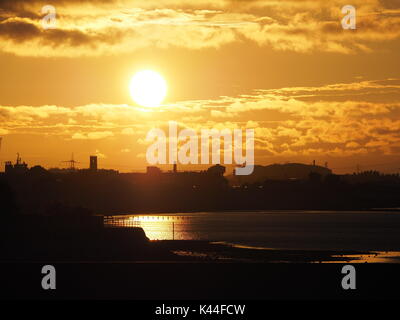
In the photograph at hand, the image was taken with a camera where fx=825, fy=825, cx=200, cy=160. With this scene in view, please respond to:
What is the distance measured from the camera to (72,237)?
77.9m

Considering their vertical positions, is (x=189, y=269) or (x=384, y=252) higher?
(x=384, y=252)

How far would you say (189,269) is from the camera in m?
47.8

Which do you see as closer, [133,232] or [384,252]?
[133,232]

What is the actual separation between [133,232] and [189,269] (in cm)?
3538
